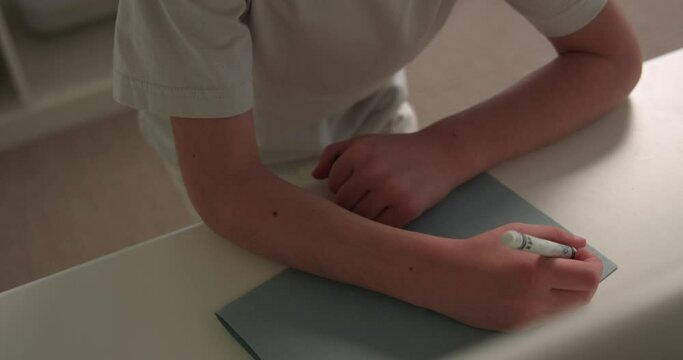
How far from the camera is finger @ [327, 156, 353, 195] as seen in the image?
24.2 inches

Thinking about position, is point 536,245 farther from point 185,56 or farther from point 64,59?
point 64,59

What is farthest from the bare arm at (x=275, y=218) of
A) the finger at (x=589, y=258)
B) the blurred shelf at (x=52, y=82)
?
the blurred shelf at (x=52, y=82)

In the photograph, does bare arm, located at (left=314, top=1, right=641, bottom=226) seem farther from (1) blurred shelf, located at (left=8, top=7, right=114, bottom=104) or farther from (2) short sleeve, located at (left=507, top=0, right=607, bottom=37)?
(1) blurred shelf, located at (left=8, top=7, right=114, bottom=104)

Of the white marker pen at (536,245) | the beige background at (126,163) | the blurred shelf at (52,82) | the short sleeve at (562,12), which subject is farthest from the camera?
the blurred shelf at (52,82)

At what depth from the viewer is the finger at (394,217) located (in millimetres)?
593

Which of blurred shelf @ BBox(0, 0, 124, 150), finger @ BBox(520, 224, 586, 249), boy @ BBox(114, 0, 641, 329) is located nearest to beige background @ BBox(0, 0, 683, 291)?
blurred shelf @ BBox(0, 0, 124, 150)

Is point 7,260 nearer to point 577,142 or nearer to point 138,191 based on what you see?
point 138,191

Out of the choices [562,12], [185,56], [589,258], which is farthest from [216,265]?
[562,12]

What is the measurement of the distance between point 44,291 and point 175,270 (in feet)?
0.31

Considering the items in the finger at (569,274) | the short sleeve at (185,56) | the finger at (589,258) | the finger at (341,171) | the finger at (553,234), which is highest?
the short sleeve at (185,56)

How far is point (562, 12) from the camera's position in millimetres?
673

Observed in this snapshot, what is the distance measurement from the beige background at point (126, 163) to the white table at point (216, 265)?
0.86 metres

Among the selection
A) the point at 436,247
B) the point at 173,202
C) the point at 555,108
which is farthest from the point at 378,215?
the point at 173,202

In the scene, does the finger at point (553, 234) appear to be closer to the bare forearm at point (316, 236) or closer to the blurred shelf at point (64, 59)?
the bare forearm at point (316, 236)
